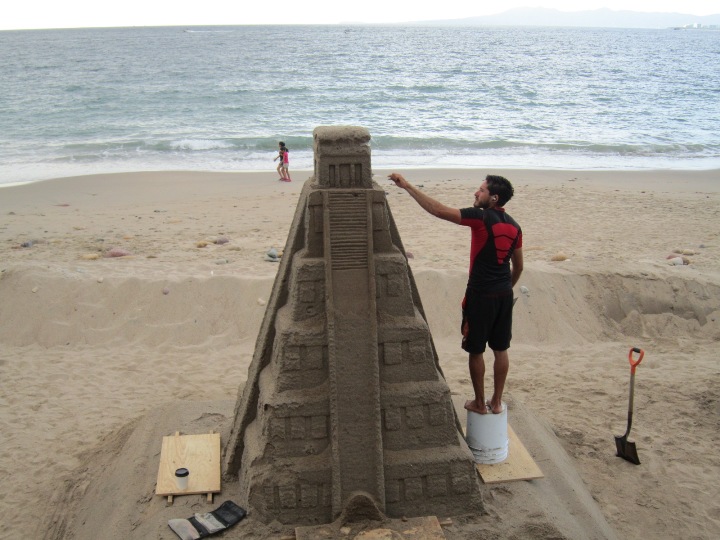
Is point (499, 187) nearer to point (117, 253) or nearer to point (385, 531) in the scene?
point (385, 531)

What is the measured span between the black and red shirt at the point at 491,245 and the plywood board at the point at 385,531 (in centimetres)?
157

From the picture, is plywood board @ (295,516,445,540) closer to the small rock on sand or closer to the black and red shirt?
the black and red shirt

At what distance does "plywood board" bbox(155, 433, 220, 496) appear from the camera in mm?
4828

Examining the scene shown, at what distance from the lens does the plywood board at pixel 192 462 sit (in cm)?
483

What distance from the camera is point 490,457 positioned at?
17.2 ft

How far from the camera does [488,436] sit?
521cm

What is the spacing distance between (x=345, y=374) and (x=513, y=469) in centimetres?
160

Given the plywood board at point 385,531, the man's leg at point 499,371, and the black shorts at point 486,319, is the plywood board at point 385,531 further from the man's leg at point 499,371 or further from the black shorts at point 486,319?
the black shorts at point 486,319

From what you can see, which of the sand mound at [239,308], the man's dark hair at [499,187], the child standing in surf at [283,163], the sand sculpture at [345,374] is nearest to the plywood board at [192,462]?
the sand sculpture at [345,374]

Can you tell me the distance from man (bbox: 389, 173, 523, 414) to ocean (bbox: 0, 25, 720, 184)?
Result: 15068mm

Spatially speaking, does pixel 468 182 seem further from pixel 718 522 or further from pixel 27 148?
pixel 27 148

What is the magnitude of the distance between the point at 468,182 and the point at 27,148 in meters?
14.8

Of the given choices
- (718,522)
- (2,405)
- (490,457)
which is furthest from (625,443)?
(2,405)

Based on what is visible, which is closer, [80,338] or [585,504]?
[585,504]
